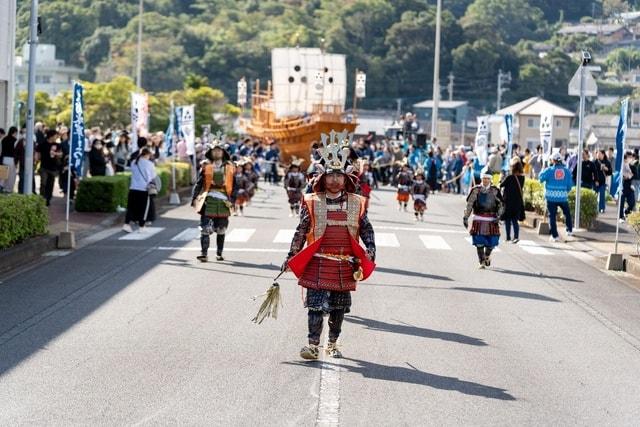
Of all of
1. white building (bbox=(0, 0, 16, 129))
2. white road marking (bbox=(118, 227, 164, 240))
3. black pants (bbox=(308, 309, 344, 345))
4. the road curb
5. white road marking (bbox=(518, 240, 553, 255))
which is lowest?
white road marking (bbox=(118, 227, 164, 240))

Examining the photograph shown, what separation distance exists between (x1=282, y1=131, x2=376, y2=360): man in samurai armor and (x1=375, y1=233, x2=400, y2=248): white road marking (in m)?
10.8

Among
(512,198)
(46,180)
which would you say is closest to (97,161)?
(46,180)

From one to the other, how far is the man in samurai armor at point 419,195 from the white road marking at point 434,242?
383 cm

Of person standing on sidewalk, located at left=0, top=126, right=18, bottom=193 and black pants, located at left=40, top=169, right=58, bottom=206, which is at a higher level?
person standing on sidewalk, located at left=0, top=126, right=18, bottom=193

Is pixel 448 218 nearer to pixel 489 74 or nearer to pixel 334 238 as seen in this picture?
pixel 334 238

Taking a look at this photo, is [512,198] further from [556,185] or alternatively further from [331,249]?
[331,249]

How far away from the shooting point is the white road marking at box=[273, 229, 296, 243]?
2159 centimetres

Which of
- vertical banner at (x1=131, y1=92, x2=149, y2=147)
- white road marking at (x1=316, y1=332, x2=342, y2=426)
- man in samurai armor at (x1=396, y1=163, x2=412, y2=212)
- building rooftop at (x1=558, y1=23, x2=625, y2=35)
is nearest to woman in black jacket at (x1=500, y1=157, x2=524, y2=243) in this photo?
man in samurai armor at (x1=396, y1=163, x2=412, y2=212)

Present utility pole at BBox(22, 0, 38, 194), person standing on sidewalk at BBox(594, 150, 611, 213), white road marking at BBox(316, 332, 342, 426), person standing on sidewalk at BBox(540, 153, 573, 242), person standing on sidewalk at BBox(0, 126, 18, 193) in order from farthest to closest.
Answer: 1. person standing on sidewalk at BBox(594, 150, 611, 213)
2. person standing on sidewalk at BBox(0, 126, 18, 193)
3. person standing on sidewalk at BBox(540, 153, 573, 242)
4. utility pole at BBox(22, 0, 38, 194)
5. white road marking at BBox(316, 332, 342, 426)

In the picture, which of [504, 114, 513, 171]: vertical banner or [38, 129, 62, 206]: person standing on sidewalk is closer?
[38, 129, 62, 206]: person standing on sidewalk

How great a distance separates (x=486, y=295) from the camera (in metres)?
14.8

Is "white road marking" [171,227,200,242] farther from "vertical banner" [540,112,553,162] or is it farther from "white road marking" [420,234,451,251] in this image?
"vertical banner" [540,112,553,162]

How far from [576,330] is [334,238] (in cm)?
327

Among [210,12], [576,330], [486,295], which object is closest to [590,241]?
[486,295]
